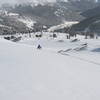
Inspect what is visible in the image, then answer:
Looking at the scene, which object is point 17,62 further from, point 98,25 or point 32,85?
point 98,25

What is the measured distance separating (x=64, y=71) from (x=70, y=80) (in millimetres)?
1554

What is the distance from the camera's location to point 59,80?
9734 millimetres

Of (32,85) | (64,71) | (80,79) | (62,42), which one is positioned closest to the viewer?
(32,85)

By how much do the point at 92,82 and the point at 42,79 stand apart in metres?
2.00

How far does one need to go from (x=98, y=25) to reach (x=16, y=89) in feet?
621

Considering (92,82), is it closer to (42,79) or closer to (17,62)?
(42,79)

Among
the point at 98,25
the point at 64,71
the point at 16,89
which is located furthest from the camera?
the point at 98,25

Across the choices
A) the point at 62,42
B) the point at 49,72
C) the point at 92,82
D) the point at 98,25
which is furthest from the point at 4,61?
the point at 98,25

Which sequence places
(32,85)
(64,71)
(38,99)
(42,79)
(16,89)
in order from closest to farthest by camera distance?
(38,99), (16,89), (32,85), (42,79), (64,71)

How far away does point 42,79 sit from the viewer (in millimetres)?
9586

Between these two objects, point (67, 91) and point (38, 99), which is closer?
point (38, 99)

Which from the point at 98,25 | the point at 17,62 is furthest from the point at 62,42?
the point at 98,25

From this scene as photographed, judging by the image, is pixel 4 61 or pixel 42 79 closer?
pixel 42 79

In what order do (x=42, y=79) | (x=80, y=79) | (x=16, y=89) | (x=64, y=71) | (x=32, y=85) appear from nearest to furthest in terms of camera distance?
1. (x=16, y=89)
2. (x=32, y=85)
3. (x=42, y=79)
4. (x=80, y=79)
5. (x=64, y=71)
